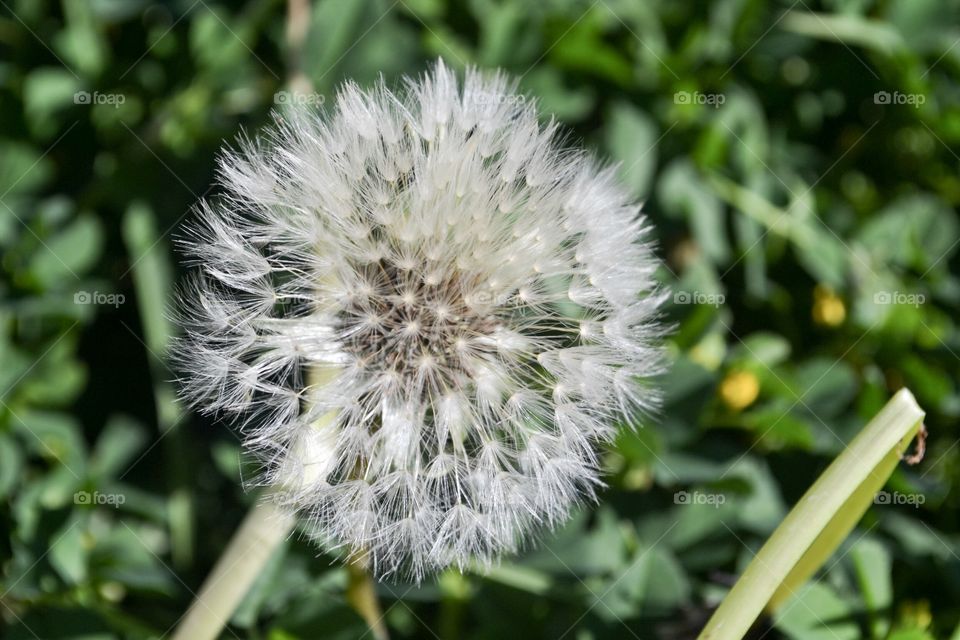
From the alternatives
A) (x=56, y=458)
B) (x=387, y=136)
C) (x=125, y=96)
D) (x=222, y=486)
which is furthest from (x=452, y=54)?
(x=56, y=458)

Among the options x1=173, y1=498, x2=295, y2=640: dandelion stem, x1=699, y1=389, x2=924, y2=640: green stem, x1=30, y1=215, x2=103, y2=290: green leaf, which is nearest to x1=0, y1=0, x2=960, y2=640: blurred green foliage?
x1=30, y1=215, x2=103, y2=290: green leaf

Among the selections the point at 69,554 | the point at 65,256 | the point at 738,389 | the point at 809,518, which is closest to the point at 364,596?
the point at 69,554

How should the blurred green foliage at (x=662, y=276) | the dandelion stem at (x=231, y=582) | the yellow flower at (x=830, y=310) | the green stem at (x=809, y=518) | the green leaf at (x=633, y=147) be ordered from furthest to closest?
the yellow flower at (x=830, y=310) < the green leaf at (x=633, y=147) < the blurred green foliage at (x=662, y=276) < the dandelion stem at (x=231, y=582) < the green stem at (x=809, y=518)

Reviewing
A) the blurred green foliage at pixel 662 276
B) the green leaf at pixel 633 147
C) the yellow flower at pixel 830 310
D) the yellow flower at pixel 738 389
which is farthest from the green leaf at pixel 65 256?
the yellow flower at pixel 830 310

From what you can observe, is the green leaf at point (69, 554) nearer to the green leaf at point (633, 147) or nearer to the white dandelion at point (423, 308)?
the white dandelion at point (423, 308)

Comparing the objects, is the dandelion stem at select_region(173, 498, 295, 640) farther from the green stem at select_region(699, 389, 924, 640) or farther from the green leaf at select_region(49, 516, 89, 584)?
the green stem at select_region(699, 389, 924, 640)

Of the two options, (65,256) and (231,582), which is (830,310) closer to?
(231,582)
